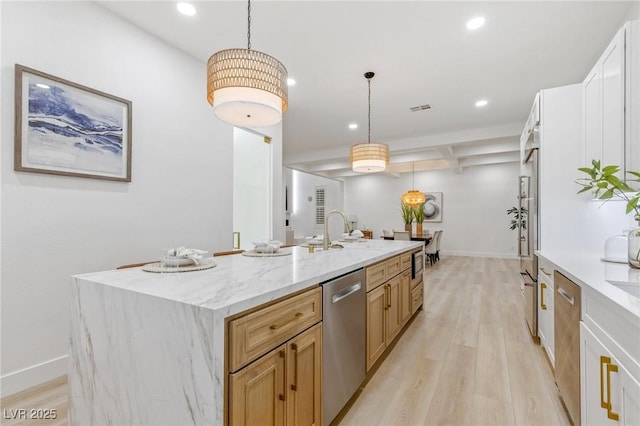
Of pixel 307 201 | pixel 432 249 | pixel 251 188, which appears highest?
pixel 307 201

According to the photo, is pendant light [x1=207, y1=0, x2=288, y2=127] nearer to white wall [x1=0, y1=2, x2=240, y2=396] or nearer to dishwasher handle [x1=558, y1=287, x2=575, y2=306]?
white wall [x1=0, y1=2, x2=240, y2=396]

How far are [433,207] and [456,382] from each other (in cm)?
768

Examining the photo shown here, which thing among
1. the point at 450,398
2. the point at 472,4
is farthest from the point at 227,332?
the point at 472,4

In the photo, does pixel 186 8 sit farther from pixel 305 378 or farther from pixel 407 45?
pixel 305 378

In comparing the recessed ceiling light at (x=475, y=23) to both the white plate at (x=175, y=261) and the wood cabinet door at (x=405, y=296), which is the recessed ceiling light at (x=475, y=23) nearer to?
the wood cabinet door at (x=405, y=296)

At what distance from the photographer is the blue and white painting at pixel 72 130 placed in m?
2.02

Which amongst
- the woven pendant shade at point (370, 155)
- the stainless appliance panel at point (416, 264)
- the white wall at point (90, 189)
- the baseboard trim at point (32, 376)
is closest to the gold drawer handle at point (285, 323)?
the white wall at point (90, 189)

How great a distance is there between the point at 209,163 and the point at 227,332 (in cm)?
265

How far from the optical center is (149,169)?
2715mm

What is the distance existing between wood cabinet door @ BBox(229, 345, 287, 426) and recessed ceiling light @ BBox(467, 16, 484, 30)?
293 cm

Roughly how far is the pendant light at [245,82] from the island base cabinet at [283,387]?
1.34 meters

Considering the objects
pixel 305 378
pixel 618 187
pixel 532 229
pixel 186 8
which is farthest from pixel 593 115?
pixel 186 8

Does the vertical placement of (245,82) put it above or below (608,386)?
above

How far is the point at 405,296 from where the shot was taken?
296 centimetres
